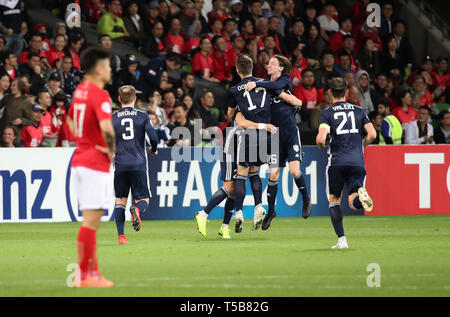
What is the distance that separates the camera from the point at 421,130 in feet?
68.0

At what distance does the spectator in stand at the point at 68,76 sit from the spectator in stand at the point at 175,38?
3.07 metres

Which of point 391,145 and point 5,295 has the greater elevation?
point 391,145

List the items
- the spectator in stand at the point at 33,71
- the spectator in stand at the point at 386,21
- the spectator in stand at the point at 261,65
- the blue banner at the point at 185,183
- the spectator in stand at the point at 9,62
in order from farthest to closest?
1. the spectator in stand at the point at 386,21
2. the spectator in stand at the point at 261,65
3. the spectator in stand at the point at 33,71
4. the spectator in stand at the point at 9,62
5. the blue banner at the point at 185,183

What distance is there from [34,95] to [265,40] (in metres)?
6.00

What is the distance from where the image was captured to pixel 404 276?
912 cm

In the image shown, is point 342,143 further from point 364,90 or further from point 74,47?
point 364,90

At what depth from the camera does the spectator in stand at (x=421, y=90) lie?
22891 millimetres

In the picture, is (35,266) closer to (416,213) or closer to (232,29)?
(416,213)

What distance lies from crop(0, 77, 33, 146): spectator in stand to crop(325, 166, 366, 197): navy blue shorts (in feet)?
26.3

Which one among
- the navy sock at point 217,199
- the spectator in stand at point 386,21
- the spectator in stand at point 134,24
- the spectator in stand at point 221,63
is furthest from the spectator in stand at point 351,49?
the navy sock at point 217,199

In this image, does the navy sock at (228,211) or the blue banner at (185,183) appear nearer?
the navy sock at (228,211)

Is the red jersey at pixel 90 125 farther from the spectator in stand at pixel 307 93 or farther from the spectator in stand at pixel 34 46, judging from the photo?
the spectator in stand at pixel 307 93

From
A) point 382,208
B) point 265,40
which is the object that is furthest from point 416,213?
point 265,40

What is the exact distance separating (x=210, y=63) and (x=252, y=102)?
28.7 ft
